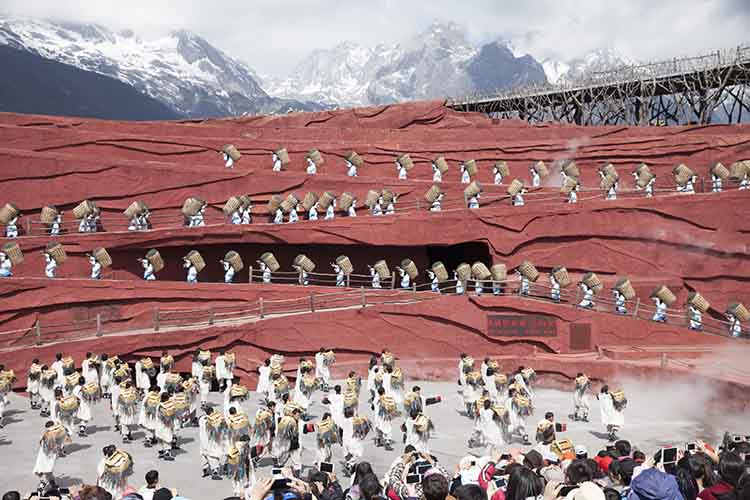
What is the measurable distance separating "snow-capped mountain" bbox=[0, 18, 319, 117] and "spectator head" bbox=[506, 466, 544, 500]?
72645mm

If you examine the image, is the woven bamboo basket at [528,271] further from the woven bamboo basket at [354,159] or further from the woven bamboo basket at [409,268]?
the woven bamboo basket at [354,159]

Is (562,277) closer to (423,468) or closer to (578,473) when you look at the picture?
(423,468)

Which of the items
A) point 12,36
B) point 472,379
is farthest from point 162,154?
point 12,36

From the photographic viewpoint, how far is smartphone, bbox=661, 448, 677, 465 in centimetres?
658

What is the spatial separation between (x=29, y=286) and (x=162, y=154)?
752 centimetres

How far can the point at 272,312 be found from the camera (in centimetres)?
1950

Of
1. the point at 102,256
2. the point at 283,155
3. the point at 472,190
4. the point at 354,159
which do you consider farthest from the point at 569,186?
the point at 102,256

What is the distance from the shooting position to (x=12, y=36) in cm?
7088

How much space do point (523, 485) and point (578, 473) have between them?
1.54 feet

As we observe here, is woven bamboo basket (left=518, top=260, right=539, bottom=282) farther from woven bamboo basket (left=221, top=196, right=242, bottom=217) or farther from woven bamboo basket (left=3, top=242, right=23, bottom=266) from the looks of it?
woven bamboo basket (left=3, top=242, right=23, bottom=266)

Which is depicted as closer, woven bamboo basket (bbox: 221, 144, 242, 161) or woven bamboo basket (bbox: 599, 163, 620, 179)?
woven bamboo basket (bbox: 599, 163, 620, 179)

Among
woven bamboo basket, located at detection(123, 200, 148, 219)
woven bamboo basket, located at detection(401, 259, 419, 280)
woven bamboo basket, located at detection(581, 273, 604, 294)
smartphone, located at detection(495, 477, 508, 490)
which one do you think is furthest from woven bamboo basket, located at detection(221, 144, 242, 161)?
smartphone, located at detection(495, 477, 508, 490)

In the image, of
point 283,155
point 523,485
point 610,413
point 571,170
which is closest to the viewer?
point 523,485

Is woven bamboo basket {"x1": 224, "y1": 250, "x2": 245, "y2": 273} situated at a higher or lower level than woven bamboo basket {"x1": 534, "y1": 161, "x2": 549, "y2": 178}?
lower
